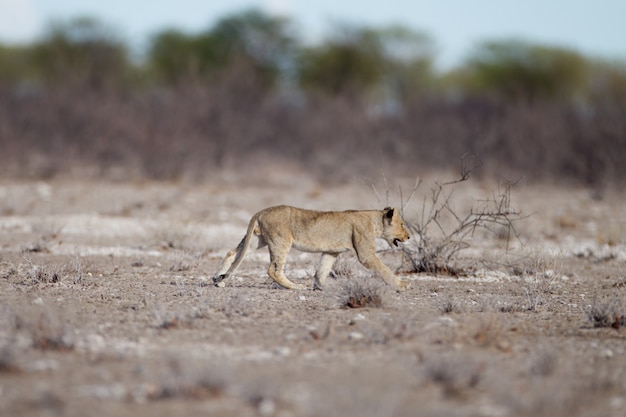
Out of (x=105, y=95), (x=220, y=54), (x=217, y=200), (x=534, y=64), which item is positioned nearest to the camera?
(x=217, y=200)

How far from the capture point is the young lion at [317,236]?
9422 mm

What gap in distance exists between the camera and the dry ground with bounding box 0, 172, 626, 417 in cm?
561

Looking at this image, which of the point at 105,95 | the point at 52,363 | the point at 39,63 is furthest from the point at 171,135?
the point at 39,63

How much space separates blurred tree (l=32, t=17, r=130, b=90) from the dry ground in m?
24.6

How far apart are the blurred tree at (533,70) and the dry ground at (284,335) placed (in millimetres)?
32971

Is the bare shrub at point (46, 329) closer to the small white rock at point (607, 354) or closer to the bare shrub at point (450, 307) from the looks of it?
the bare shrub at point (450, 307)

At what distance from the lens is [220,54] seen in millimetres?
43094

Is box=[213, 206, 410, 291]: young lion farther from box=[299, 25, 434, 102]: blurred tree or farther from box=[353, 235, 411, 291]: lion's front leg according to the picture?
box=[299, 25, 434, 102]: blurred tree

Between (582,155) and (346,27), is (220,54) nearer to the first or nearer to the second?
(346,27)

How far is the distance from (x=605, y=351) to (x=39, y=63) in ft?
133

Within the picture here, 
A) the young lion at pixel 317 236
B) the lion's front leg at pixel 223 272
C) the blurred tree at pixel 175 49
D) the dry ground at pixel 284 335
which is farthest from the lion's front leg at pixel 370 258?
the blurred tree at pixel 175 49

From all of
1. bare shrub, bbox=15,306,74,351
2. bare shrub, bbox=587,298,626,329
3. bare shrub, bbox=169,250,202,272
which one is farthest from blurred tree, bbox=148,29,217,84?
bare shrub, bbox=15,306,74,351

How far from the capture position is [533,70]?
153 ft

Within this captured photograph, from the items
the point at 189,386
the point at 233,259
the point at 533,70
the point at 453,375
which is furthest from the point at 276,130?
the point at 533,70
